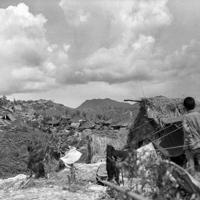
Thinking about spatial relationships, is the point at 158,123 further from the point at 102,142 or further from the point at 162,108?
the point at 102,142

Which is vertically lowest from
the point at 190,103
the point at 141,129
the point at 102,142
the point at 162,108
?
the point at 102,142

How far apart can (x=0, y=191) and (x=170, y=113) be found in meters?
4.44

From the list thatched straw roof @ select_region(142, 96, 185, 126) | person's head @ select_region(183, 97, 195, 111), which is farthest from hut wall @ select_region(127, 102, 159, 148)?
person's head @ select_region(183, 97, 195, 111)

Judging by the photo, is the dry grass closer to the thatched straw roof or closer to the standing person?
the thatched straw roof

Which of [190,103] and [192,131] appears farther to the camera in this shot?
[190,103]

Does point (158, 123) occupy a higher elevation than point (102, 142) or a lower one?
higher

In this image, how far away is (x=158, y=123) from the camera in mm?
9523

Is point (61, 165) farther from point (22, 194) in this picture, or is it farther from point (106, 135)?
point (106, 135)

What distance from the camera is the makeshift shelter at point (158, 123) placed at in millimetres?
8641

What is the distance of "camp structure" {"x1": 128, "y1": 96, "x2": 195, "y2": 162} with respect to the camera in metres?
8.65

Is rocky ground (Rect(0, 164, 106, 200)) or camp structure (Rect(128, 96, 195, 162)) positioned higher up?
camp structure (Rect(128, 96, 195, 162))

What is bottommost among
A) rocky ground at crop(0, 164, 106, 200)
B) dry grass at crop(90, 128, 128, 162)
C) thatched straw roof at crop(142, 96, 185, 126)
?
rocky ground at crop(0, 164, 106, 200)

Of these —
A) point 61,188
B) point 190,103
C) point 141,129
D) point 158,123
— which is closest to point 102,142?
point 141,129

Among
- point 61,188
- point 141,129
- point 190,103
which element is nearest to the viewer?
point 190,103
